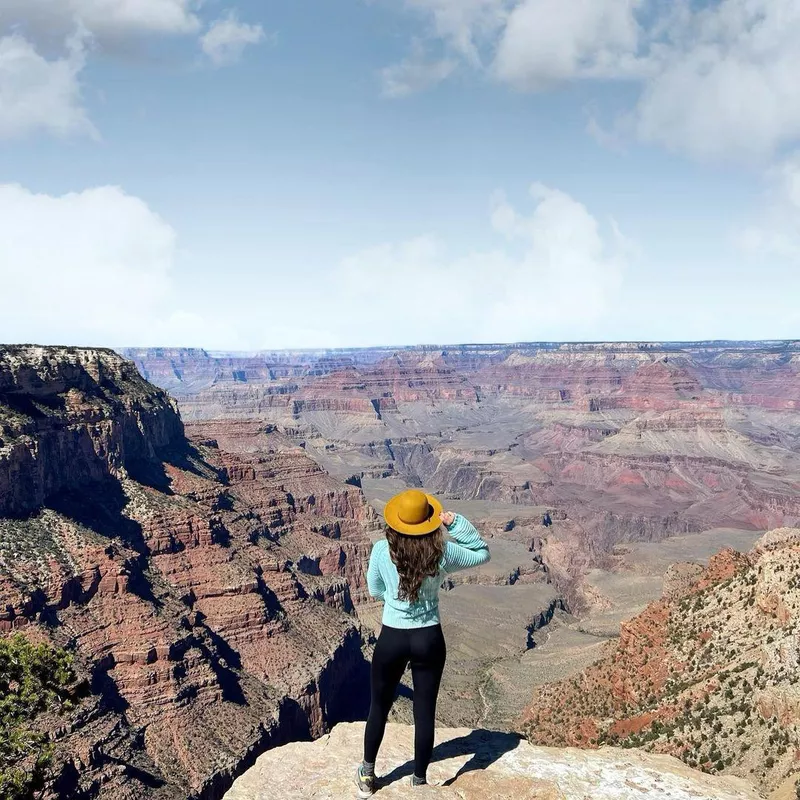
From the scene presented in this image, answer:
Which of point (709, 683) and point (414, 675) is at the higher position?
point (414, 675)

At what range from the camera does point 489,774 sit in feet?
36.8

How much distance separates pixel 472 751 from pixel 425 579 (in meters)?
4.52

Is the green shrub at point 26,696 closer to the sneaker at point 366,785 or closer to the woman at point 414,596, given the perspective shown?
the sneaker at point 366,785

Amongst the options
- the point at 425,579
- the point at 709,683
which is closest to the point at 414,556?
the point at 425,579

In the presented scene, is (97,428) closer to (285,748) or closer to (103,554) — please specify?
(103,554)

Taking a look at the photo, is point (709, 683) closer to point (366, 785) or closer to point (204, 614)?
point (366, 785)

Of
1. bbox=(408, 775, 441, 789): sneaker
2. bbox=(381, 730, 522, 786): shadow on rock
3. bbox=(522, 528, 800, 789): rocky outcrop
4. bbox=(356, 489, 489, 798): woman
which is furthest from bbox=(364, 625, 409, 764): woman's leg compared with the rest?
bbox=(522, 528, 800, 789): rocky outcrop

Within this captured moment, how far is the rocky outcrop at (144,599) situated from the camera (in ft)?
132

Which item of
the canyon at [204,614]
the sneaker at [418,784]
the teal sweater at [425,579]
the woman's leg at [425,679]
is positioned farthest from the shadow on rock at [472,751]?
the teal sweater at [425,579]

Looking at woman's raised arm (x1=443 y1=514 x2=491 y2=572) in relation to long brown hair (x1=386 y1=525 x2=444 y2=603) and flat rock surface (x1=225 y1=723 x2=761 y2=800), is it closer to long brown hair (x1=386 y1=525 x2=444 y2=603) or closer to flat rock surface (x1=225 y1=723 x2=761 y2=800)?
long brown hair (x1=386 y1=525 x2=444 y2=603)

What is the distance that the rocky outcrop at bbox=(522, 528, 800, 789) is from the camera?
23.5 meters

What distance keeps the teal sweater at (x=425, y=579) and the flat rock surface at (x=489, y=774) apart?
284 centimetres

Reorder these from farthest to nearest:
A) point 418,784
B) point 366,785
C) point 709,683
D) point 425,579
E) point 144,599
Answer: point 144,599 → point 709,683 → point 418,784 → point 366,785 → point 425,579

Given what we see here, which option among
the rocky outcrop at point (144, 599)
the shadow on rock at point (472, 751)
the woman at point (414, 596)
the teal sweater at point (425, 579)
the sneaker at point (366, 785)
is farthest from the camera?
the rocky outcrop at point (144, 599)
